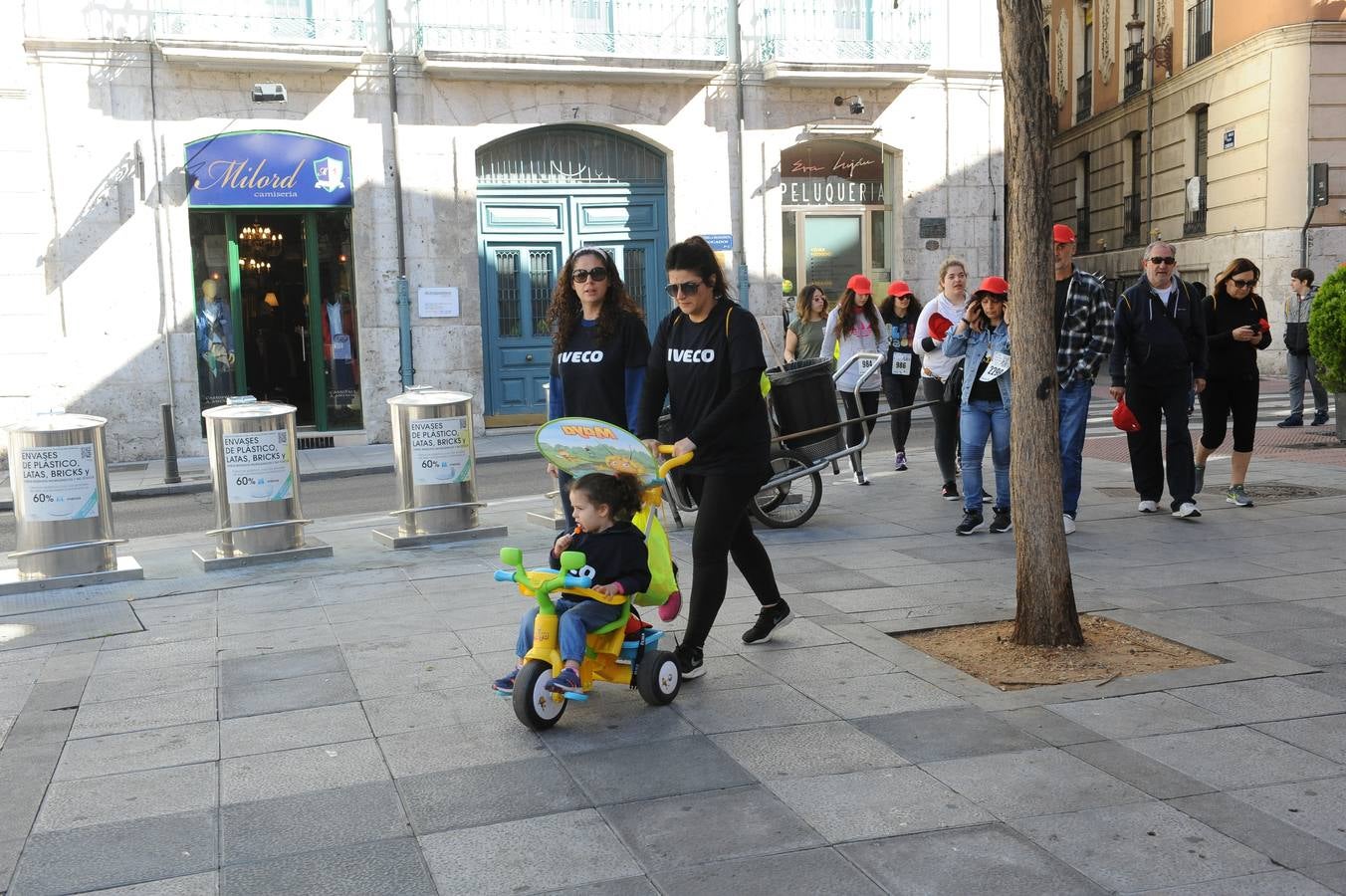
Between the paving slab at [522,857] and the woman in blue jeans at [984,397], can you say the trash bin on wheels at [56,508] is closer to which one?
the paving slab at [522,857]

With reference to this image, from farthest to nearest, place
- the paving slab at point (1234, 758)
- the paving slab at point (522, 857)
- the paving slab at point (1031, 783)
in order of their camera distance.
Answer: the paving slab at point (1234, 758), the paving slab at point (1031, 783), the paving slab at point (522, 857)

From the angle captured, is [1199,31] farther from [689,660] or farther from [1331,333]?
[689,660]

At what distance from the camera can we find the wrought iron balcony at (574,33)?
17.6 m

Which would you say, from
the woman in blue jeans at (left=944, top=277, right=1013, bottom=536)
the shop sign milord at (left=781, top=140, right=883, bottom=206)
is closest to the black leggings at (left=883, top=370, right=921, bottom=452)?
the woman in blue jeans at (left=944, top=277, right=1013, bottom=536)

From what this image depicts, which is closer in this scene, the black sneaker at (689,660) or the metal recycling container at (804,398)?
the black sneaker at (689,660)

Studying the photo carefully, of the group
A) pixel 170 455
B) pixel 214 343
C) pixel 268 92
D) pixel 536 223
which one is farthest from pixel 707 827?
pixel 536 223

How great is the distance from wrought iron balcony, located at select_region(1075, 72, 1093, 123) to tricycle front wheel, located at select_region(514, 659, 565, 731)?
3180 cm

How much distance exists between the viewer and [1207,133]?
86.1ft

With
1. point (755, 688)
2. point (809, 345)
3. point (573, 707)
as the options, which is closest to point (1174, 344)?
point (809, 345)

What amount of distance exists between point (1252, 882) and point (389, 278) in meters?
15.8

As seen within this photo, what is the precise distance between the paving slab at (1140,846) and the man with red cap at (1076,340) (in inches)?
191

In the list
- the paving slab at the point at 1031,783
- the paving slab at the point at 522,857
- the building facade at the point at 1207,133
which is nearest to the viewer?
the paving slab at the point at 522,857

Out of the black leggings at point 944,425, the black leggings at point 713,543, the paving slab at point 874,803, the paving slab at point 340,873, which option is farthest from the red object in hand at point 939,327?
the paving slab at point 340,873

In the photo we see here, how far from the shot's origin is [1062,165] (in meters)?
35.8
